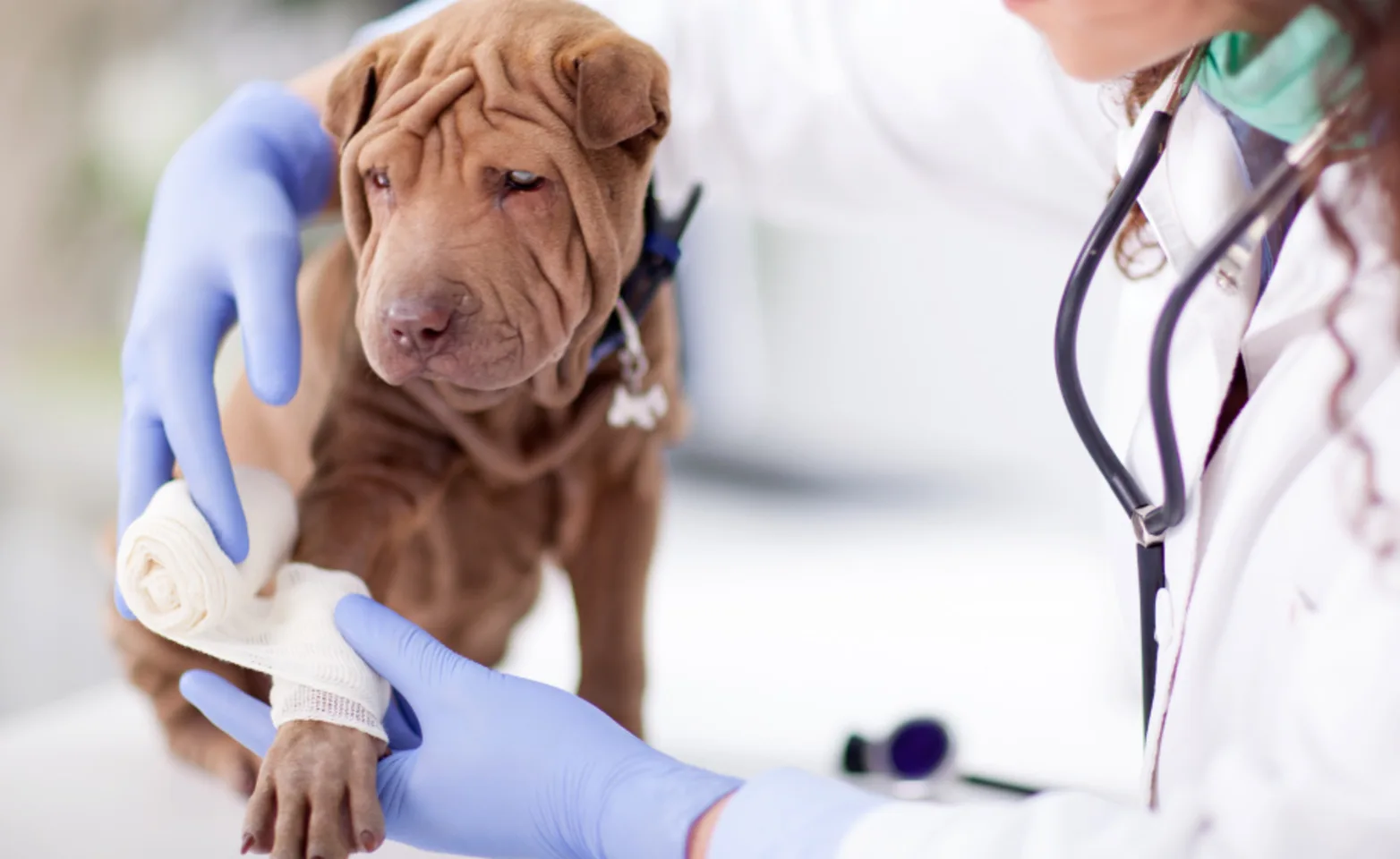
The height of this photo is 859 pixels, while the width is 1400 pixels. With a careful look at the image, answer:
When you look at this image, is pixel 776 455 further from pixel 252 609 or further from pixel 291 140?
pixel 252 609

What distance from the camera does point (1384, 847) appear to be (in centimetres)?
65

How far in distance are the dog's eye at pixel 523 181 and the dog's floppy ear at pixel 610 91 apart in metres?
0.04

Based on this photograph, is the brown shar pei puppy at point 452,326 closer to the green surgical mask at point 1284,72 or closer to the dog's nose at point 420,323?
the dog's nose at point 420,323

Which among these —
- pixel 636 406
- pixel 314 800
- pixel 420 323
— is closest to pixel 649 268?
pixel 636 406

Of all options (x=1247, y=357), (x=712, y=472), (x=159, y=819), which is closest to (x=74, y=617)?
(x=159, y=819)

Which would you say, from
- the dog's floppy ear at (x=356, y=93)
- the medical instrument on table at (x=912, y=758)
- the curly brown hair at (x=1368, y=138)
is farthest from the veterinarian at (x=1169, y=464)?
the medical instrument on table at (x=912, y=758)

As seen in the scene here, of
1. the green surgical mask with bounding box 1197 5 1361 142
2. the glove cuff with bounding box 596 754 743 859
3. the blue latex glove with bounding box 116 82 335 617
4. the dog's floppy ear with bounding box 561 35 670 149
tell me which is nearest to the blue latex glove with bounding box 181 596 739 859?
the glove cuff with bounding box 596 754 743 859

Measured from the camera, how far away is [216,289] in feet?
3.14

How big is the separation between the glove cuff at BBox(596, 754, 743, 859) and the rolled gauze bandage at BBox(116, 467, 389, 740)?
0.55 feet

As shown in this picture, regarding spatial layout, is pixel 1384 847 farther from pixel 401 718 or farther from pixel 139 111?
pixel 139 111

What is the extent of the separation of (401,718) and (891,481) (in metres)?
1.14

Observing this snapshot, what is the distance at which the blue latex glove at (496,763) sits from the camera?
A: 0.83 meters

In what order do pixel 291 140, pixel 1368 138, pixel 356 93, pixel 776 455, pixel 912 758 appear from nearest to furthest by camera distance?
pixel 1368 138, pixel 356 93, pixel 291 140, pixel 912 758, pixel 776 455

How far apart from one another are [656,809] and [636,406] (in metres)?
0.31
